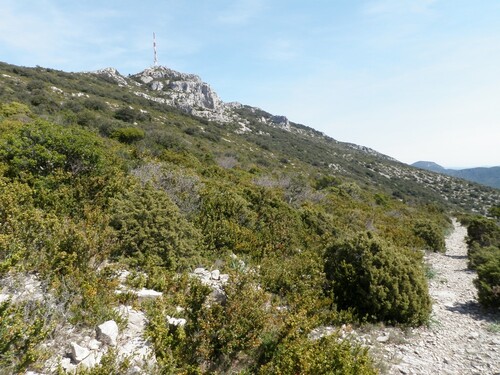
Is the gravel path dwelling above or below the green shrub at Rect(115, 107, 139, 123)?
below

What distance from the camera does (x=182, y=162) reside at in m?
15.2

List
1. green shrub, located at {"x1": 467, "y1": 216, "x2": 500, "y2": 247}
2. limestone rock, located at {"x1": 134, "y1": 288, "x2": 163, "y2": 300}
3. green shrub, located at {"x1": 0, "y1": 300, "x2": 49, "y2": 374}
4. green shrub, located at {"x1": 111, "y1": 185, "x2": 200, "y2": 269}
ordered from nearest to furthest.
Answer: green shrub, located at {"x1": 0, "y1": 300, "x2": 49, "y2": 374}
limestone rock, located at {"x1": 134, "y1": 288, "x2": 163, "y2": 300}
green shrub, located at {"x1": 111, "y1": 185, "x2": 200, "y2": 269}
green shrub, located at {"x1": 467, "y1": 216, "x2": 500, "y2": 247}

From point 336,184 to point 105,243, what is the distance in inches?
1002

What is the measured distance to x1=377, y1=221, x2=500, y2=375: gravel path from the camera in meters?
5.13

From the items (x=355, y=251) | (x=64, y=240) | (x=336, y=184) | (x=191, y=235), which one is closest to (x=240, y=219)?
(x=191, y=235)

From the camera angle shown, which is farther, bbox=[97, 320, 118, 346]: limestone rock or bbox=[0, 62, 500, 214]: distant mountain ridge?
bbox=[0, 62, 500, 214]: distant mountain ridge

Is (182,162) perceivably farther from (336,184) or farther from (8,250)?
(336,184)

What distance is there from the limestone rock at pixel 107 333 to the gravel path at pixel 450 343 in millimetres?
4134

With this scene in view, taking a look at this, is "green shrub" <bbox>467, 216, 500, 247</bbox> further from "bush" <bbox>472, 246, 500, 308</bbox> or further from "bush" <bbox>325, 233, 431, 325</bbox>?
"bush" <bbox>325, 233, 431, 325</bbox>

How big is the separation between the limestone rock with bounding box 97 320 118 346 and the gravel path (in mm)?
4134

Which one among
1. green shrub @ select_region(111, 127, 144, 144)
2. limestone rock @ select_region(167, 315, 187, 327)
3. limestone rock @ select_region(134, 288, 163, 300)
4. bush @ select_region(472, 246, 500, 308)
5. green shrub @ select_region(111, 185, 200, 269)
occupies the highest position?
green shrub @ select_region(111, 127, 144, 144)

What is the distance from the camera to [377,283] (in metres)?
6.65

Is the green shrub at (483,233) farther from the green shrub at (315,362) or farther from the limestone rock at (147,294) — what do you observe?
the limestone rock at (147,294)

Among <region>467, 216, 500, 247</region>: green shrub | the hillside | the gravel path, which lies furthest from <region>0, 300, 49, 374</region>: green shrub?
<region>467, 216, 500, 247</region>: green shrub
